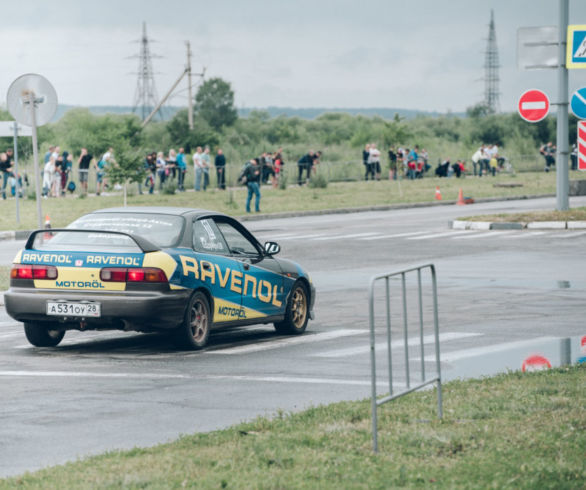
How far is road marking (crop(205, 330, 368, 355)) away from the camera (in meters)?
11.9

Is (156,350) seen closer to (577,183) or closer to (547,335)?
(547,335)

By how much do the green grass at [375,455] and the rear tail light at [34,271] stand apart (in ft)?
13.7

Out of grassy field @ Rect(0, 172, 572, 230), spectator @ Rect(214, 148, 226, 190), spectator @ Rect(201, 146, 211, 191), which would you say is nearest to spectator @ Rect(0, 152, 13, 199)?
grassy field @ Rect(0, 172, 572, 230)

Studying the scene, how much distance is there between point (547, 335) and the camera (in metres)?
12.6

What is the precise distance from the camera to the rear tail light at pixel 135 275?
37.3 feet

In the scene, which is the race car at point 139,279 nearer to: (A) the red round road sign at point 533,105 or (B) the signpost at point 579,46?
(B) the signpost at point 579,46

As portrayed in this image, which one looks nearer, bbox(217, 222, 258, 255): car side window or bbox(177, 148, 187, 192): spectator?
bbox(217, 222, 258, 255): car side window

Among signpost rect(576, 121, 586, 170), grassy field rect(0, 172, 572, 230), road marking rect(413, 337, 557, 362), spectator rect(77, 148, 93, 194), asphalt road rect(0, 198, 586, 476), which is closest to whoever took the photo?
asphalt road rect(0, 198, 586, 476)

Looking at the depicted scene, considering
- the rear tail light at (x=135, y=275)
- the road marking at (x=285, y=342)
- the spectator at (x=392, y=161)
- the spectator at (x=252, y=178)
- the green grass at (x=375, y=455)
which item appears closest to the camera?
the green grass at (x=375, y=455)

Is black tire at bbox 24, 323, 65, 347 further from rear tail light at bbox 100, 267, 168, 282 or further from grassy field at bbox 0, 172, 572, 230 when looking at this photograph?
grassy field at bbox 0, 172, 572, 230

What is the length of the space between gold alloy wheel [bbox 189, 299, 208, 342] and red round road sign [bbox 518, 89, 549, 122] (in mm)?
18013

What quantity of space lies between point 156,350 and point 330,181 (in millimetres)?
45330

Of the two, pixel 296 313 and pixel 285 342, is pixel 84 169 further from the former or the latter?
pixel 285 342

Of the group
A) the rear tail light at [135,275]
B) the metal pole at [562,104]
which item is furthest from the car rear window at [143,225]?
the metal pole at [562,104]
